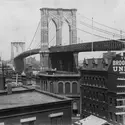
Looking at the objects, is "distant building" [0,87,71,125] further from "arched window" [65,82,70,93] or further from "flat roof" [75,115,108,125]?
"arched window" [65,82,70,93]

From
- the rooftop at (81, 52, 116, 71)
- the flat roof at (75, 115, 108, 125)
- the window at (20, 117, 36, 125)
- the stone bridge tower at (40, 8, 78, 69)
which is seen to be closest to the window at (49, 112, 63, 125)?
the window at (20, 117, 36, 125)

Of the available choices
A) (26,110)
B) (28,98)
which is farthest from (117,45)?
(26,110)

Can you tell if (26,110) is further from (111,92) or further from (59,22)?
(59,22)

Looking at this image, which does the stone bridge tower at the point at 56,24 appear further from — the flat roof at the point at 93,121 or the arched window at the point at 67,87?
the flat roof at the point at 93,121

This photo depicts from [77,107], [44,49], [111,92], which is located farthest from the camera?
[44,49]

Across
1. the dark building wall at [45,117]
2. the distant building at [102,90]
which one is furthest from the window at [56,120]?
the distant building at [102,90]
